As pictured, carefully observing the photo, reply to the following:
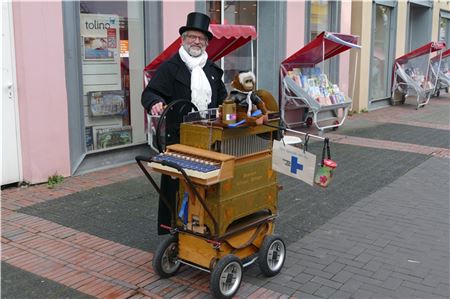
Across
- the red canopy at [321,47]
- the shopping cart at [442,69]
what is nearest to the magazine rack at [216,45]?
the red canopy at [321,47]

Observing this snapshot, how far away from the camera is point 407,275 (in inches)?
156

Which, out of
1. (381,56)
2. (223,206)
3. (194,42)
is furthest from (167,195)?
(381,56)

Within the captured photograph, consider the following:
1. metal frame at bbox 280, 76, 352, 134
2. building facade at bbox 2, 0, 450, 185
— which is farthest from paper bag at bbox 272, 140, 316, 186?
metal frame at bbox 280, 76, 352, 134

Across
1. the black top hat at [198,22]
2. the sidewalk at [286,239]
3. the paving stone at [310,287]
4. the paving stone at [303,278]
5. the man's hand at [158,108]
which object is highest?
the black top hat at [198,22]

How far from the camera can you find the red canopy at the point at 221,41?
675cm

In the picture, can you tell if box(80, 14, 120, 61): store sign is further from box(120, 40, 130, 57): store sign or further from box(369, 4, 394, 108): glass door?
box(369, 4, 394, 108): glass door

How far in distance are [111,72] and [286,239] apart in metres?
3.82

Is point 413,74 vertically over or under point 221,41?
under

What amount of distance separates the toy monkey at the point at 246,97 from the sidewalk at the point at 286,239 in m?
1.25

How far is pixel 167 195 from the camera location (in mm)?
3936

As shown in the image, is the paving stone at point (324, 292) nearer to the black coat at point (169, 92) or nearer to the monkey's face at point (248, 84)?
the black coat at point (169, 92)

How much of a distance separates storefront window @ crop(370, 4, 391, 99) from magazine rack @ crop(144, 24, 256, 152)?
306 inches

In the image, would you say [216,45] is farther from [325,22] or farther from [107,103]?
[325,22]

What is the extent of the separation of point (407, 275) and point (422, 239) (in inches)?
34.4
